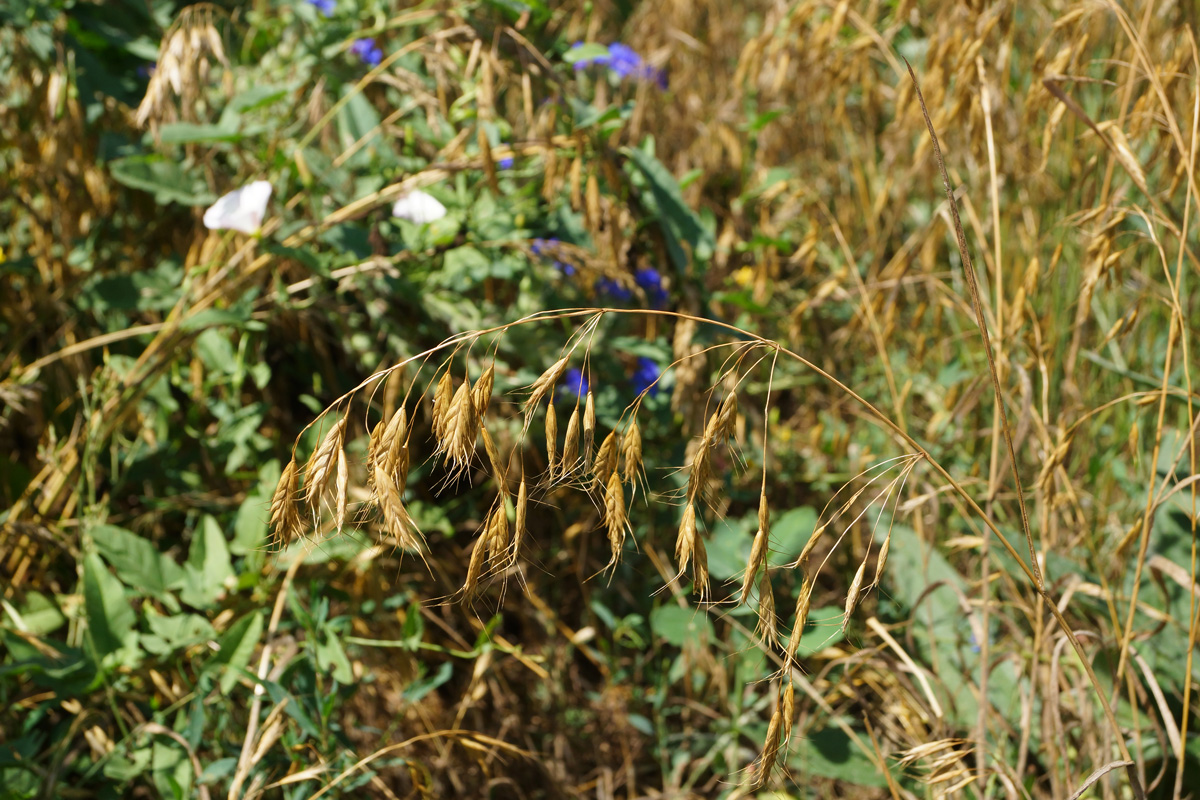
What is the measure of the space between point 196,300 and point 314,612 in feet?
2.28

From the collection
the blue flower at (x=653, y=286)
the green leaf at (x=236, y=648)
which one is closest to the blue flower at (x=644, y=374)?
the blue flower at (x=653, y=286)

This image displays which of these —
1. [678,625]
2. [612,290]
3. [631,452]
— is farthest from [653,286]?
[631,452]

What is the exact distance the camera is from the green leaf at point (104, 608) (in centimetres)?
131

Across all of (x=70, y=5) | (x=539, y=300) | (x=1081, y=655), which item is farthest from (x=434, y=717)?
(x=70, y=5)

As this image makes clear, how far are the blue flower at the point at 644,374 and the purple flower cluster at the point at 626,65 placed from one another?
2.08 feet

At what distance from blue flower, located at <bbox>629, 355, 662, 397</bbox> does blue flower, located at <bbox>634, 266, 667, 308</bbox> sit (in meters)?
0.11

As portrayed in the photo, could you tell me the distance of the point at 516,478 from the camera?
1723 millimetres

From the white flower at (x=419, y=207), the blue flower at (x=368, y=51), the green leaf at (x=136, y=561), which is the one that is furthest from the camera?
the blue flower at (x=368, y=51)

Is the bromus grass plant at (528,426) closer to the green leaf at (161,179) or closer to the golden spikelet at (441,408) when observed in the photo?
the green leaf at (161,179)

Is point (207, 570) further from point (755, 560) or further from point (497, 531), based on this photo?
point (755, 560)

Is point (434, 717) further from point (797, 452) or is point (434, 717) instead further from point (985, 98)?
point (985, 98)

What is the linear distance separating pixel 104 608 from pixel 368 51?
1.13 metres

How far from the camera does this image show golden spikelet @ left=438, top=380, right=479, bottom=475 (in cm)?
75

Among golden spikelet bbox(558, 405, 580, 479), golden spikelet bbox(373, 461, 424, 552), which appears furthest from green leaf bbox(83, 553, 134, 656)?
golden spikelet bbox(558, 405, 580, 479)
